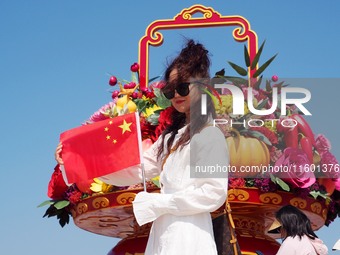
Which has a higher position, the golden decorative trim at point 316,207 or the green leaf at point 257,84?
the green leaf at point 257,84

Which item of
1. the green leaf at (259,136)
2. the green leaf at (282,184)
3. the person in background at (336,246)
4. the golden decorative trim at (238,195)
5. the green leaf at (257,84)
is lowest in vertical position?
the person in background at (336,246)

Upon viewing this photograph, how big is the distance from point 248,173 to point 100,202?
4.44ft

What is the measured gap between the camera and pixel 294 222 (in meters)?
5.28

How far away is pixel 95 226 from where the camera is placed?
6801mm

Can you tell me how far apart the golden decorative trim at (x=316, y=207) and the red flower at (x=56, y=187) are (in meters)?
2.31

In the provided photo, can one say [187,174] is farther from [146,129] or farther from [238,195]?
[146,129]

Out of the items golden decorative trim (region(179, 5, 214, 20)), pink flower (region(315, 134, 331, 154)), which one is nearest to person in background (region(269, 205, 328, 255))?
pink flower (region(315, 134, 331, 154))

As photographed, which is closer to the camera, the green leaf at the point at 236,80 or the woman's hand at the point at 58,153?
the woman's hand at the point at 58,153

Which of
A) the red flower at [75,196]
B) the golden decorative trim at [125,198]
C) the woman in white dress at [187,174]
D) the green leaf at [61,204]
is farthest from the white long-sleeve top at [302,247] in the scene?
the green leaf at [61,204]

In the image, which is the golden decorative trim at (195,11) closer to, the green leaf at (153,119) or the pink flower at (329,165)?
the green leaf at (153,119)

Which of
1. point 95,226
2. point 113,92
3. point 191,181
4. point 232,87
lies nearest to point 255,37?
point 232,87

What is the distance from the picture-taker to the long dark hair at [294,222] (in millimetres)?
5258

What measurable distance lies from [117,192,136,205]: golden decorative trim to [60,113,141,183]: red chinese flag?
0.69 m

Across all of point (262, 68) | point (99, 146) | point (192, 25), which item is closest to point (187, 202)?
point (99, 146)
